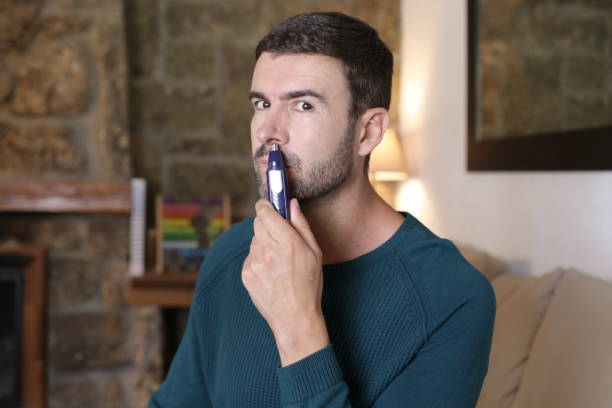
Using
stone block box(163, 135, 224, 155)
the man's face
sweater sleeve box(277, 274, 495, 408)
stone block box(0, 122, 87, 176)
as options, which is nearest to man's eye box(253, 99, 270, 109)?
the man's face

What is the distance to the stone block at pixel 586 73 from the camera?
1396 mm

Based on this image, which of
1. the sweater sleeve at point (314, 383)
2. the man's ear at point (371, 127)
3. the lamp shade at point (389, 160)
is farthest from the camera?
the lamp shade at point (389, 160)

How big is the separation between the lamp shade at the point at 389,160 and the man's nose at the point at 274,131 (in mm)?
1858

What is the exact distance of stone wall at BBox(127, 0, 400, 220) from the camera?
2.83 metres

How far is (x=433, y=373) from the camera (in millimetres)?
848

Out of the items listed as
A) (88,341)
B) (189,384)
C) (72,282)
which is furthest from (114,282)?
(189,384)

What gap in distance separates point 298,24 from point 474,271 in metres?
0.48

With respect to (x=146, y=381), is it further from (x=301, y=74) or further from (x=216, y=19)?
(x=301, y=74)

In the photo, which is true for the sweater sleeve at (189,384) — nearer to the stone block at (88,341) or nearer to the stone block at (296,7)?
the stone block at (88,341)

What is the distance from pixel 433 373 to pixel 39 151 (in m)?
2.25

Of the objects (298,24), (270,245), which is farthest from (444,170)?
(270,245)

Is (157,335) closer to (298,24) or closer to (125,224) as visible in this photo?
(125,224)

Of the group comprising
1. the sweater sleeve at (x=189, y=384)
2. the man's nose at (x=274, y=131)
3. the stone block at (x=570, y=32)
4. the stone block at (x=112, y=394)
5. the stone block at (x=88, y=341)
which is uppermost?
the stone block at (x=570, y=32)

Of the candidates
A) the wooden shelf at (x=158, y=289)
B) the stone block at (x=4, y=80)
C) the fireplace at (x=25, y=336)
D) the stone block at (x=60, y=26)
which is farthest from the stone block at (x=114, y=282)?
the stone block at (x=60, y=26)
